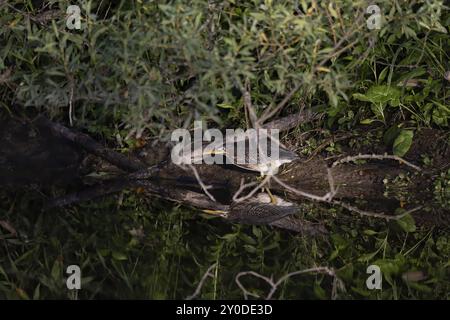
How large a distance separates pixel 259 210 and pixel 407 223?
87cm

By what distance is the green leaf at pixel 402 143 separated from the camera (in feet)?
20.8

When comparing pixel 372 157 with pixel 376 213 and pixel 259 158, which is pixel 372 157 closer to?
pixel 376 213

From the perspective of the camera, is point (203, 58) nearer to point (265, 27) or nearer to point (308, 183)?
point (265, 27)

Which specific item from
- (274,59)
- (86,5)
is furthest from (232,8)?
(86,5)

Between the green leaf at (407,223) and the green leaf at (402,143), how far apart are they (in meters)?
0.55

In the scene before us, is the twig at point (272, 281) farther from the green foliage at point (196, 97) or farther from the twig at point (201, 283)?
the twig at point (201, 283)

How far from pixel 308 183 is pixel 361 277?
1.24 metres

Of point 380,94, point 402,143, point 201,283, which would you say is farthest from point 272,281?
point 380,94

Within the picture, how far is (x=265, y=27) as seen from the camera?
541cm

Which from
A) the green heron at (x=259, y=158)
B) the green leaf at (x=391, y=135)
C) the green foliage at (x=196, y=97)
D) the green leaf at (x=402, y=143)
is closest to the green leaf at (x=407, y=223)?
the green foliage at (x=196, y=97)

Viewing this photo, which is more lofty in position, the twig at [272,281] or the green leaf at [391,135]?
the green leaf at [391,135]

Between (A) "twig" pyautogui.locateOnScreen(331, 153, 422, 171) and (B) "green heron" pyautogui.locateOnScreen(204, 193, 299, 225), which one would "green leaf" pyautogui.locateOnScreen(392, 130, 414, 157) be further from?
(B) "green heron" pyautogui.locateOnScreen(204, 193, 299, 225)
